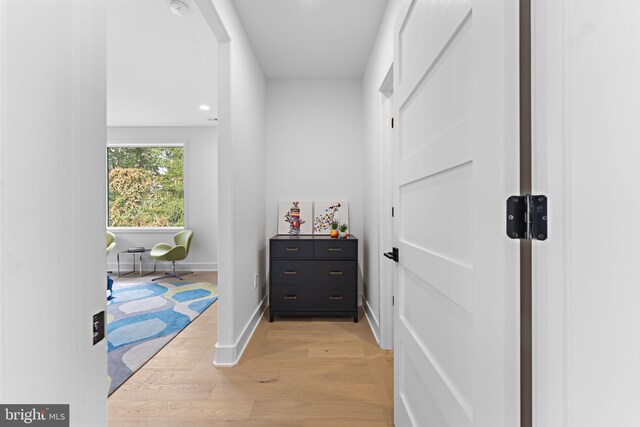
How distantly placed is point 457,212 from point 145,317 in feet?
11.2

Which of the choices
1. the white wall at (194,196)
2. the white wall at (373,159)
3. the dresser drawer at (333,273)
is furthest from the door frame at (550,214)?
the white wall at (194,196)

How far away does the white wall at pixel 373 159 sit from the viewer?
2412 mm

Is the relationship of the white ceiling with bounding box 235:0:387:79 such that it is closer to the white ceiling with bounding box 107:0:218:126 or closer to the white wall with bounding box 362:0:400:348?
the white wall with bounding box 362:0:400:348

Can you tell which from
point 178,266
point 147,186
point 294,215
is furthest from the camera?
point 147,186

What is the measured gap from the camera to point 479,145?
74cm

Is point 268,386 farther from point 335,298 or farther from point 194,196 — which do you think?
point 194,196

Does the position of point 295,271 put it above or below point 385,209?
below

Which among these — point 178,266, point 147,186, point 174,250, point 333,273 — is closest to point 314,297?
point 333,273

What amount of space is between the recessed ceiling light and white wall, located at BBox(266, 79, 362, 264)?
4.25 ft

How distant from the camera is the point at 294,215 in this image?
351cm

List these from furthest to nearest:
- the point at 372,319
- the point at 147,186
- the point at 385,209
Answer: the point at 147,186, the point at 372,319, the point at 385,209

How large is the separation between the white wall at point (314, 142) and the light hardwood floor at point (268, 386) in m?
1.46

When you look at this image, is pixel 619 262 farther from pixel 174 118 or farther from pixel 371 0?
pixel 174 118

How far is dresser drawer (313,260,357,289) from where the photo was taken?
3059 mm
